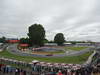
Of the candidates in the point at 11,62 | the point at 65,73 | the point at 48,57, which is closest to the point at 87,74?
the point at 65,73

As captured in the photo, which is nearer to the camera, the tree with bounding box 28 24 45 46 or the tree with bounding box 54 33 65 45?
the tree with bounding box 28 24 45 46

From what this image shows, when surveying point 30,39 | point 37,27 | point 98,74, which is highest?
point 37,27

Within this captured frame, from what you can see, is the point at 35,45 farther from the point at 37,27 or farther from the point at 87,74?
the point at 87,74

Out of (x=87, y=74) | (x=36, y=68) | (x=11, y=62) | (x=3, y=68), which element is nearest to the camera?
(x=87, y=74)

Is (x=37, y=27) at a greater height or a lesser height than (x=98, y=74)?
greater

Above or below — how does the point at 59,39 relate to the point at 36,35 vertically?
below

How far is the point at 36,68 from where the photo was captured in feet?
78.2

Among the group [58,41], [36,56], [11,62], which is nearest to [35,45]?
[58,41]

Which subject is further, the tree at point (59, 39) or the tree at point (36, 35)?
the tree at point (59, 39)

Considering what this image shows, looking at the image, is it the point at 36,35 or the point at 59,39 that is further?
the point at 59,39

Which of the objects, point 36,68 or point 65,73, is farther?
point 36,68

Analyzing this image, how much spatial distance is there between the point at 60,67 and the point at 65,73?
2763 millimetres

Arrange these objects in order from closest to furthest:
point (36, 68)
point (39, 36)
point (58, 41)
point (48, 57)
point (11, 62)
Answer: point (36, 68) → point (11, 62) → point (48, 57) → point (39, 36) → point (58, 41)

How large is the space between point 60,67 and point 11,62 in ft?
43.6
